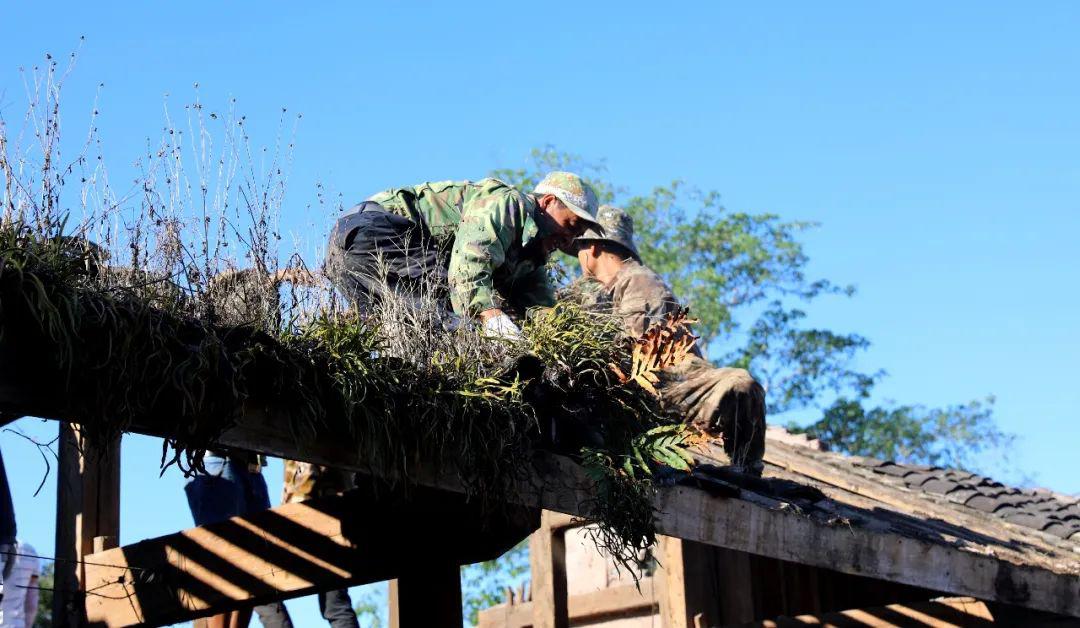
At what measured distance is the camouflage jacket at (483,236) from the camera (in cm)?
539

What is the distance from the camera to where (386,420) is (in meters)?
4.34

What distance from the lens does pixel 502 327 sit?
5102 millimetres

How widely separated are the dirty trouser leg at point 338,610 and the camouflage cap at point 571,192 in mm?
2466

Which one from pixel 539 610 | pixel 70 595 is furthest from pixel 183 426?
pixel 539 610

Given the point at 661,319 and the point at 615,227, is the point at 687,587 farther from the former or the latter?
the point at 661,319

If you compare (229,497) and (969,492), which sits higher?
(969,492)

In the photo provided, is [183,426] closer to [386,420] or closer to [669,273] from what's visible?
[386,420]

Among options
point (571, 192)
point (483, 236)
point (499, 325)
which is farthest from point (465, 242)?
point (571, 192)

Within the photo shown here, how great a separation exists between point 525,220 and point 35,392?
2.63 m

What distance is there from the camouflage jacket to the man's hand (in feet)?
0.15

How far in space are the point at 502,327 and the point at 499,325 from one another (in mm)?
20

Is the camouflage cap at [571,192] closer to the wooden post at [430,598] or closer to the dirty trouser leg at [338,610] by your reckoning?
the wooden post at [430,598]

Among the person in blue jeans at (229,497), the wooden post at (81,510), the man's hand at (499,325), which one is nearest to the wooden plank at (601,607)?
the person in blue jeans at (229,497)

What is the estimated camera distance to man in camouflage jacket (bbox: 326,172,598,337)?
541cm
